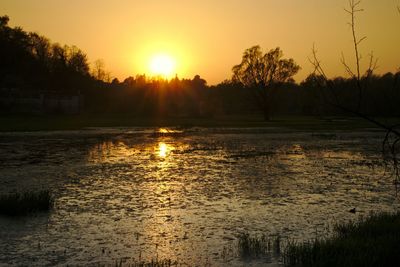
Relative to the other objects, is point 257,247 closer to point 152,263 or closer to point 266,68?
point 152,263

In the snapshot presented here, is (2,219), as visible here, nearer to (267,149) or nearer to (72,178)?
(72,178)

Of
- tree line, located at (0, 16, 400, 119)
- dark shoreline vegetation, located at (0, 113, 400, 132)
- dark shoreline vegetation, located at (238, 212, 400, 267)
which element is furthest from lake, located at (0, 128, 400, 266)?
tree line, located at (0, 16, 400, 119)

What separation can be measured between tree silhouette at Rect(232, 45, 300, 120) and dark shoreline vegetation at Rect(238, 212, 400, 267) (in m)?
67.4

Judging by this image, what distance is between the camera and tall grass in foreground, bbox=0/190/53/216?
11734 mm

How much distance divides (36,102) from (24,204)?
63959mm

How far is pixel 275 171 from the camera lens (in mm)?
20234

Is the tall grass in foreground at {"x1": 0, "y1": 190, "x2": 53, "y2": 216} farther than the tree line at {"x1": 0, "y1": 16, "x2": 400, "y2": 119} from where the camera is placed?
No

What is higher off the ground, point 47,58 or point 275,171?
point 47,58

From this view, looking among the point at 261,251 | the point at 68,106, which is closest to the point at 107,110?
the point at 68,106

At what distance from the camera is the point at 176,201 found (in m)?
13.8

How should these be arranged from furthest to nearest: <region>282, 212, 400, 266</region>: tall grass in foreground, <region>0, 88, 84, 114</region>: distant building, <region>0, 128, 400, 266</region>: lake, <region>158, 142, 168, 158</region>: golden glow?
<region>0, 88, 84, 114</region>: distant building
<region>158, 142, 168, 158</region>: golden glow
<region>0, 128, 400, 266</region>: lake
<region>282, 212, 400, 266</region>: tall grass in foreground

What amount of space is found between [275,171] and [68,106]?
61.4 metres

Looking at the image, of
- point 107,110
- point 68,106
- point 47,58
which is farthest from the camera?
point 47,58

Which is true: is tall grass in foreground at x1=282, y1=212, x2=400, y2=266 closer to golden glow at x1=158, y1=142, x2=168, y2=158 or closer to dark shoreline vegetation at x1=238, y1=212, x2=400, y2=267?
dark shoreline vegetation at x1=238, y1=212, x2=400, y2=267
